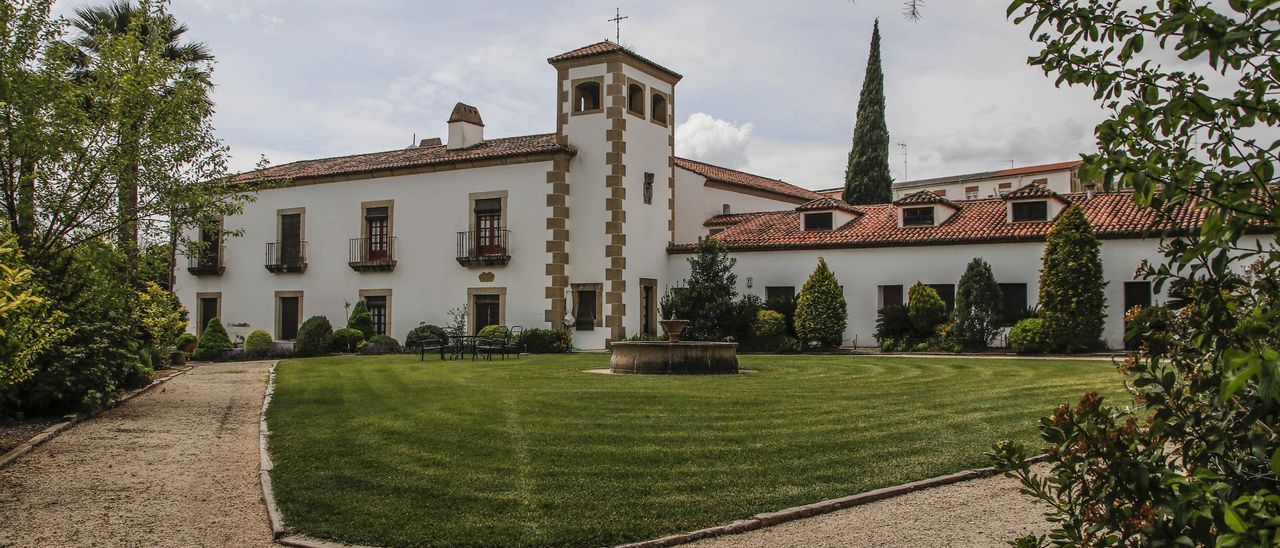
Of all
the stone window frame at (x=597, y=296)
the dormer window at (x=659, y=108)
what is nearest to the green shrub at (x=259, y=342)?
the stone window frame at (x=597, y=296)

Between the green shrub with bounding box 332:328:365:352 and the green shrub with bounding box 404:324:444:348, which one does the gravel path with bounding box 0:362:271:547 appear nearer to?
the green shrub with bounding box 332:328:365:352

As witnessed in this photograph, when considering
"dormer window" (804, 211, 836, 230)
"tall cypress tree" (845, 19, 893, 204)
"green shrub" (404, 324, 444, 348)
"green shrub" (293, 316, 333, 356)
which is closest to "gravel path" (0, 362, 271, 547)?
"green shrub" (293, 316, 333, 356)

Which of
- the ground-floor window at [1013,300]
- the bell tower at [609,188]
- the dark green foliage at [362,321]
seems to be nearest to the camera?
the ground-floor window at [1013,300]

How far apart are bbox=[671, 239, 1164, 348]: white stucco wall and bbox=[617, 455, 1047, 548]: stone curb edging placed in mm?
16496

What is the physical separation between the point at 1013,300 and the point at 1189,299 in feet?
71.1

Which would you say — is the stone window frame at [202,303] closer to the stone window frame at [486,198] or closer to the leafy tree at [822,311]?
the stone window frame at [486,198]

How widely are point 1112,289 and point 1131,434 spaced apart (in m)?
21.1

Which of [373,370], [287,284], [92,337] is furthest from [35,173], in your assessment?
[287,284]

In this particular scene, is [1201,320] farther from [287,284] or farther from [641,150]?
[287,284]

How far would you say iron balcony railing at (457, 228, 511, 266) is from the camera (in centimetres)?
2662

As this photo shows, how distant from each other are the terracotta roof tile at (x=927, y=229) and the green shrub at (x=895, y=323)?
1867mm

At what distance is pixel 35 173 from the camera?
1068 centimetres

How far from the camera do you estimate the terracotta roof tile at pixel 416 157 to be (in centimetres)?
2666

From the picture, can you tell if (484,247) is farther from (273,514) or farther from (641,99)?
(273,514)
